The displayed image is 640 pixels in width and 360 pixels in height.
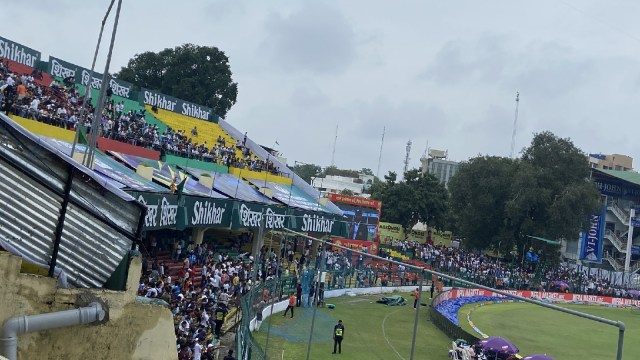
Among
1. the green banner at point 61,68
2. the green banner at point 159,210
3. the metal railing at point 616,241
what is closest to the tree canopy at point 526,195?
the metal railing at point 616,241

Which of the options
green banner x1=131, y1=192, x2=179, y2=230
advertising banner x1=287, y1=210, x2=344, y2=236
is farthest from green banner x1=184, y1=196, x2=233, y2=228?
advertising banner x1=287, y1=210, x2=344, y2=236

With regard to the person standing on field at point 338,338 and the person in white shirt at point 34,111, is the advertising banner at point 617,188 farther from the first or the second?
the person in white shirt at point 34,111

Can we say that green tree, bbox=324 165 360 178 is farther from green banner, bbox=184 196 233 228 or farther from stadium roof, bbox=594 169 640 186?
green banner, bbox=184 196 233 228

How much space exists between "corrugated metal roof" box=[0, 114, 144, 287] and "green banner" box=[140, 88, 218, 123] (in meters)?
37.0

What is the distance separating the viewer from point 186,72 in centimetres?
7056

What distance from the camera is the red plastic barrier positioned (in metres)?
29.7

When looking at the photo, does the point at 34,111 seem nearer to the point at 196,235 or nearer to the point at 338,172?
the point at 196,235

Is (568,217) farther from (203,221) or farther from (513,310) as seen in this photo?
(203,221)

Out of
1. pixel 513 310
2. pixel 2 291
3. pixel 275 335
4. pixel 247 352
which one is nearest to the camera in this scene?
pixel 2 291

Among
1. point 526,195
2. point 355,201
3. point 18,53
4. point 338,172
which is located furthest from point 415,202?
point 338,172

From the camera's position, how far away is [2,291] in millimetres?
6234

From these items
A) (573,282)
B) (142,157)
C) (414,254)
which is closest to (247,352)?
(142,157)

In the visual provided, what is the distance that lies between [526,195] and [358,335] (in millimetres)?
45962

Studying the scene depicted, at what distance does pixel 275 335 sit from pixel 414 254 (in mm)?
37122
